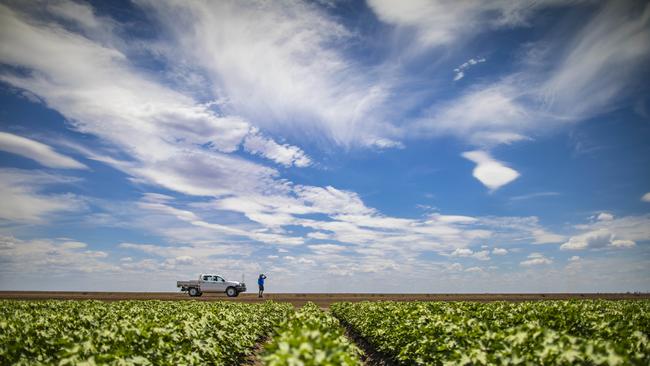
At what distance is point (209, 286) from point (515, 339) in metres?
40.2

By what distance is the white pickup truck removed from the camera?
4222cm

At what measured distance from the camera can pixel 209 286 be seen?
139 feet

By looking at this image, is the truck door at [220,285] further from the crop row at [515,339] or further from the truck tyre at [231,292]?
the crop row at [515,339]

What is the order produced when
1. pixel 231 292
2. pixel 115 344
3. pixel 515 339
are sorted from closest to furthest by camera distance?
1. pixel 515 339
2. pixel 115 344
3. pixel 231 292

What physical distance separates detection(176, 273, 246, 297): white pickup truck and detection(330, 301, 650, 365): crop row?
3051cm

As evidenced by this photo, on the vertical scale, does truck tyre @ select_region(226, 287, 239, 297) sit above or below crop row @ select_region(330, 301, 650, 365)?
below

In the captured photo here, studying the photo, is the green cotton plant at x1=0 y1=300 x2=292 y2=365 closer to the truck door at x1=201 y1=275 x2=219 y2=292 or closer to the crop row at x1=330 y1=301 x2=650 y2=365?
the crop row at x1=330 y1=301 x2=650 y2=365

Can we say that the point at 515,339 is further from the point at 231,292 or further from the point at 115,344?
the point at 231,292

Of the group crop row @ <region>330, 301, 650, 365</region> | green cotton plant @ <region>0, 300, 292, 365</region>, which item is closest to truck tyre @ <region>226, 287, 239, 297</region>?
crop row @ <region>330, 301, 650, 365</region>

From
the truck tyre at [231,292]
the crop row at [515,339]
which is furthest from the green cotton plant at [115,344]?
the truck tyre at [231,292]

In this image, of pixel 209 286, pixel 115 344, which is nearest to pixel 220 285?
pixel 209 286

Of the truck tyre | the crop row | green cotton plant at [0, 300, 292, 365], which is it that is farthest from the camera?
the truck tyre

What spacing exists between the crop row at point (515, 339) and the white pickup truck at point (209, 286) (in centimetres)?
3051

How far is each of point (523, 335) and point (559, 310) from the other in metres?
7.14
